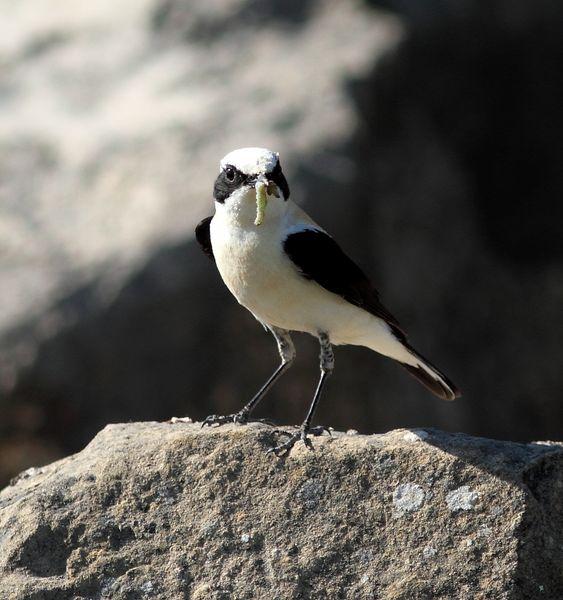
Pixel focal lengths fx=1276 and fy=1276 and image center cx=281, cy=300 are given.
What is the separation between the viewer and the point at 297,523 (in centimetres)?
594

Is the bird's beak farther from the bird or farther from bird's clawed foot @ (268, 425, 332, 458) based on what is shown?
bird's clawed foot @ (268, 425, 332, 458)

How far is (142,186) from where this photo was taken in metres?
11.7

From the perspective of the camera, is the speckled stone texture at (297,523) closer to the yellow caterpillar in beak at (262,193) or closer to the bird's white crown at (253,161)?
the yellow caterpillar in beak at (262,193)

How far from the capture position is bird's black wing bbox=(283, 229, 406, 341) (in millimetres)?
6707

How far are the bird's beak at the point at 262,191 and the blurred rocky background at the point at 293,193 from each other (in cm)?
473

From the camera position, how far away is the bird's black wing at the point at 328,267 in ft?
22.0

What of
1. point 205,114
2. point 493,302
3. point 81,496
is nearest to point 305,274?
point 81,496

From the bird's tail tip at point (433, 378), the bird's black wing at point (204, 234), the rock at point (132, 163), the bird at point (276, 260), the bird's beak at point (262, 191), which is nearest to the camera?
the bird's beak at point (262, 191)

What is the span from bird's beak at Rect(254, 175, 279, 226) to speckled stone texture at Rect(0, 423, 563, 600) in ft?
3.68

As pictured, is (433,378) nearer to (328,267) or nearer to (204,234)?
(328,267)

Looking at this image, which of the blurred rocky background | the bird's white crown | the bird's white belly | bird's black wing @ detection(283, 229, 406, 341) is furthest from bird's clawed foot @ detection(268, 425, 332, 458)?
the blurred rocky background

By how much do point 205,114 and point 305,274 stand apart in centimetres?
566

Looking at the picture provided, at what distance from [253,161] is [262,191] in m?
0.19

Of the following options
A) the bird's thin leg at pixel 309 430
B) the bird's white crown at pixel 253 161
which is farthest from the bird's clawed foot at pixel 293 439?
the bird's white crown at pixel 253 161
